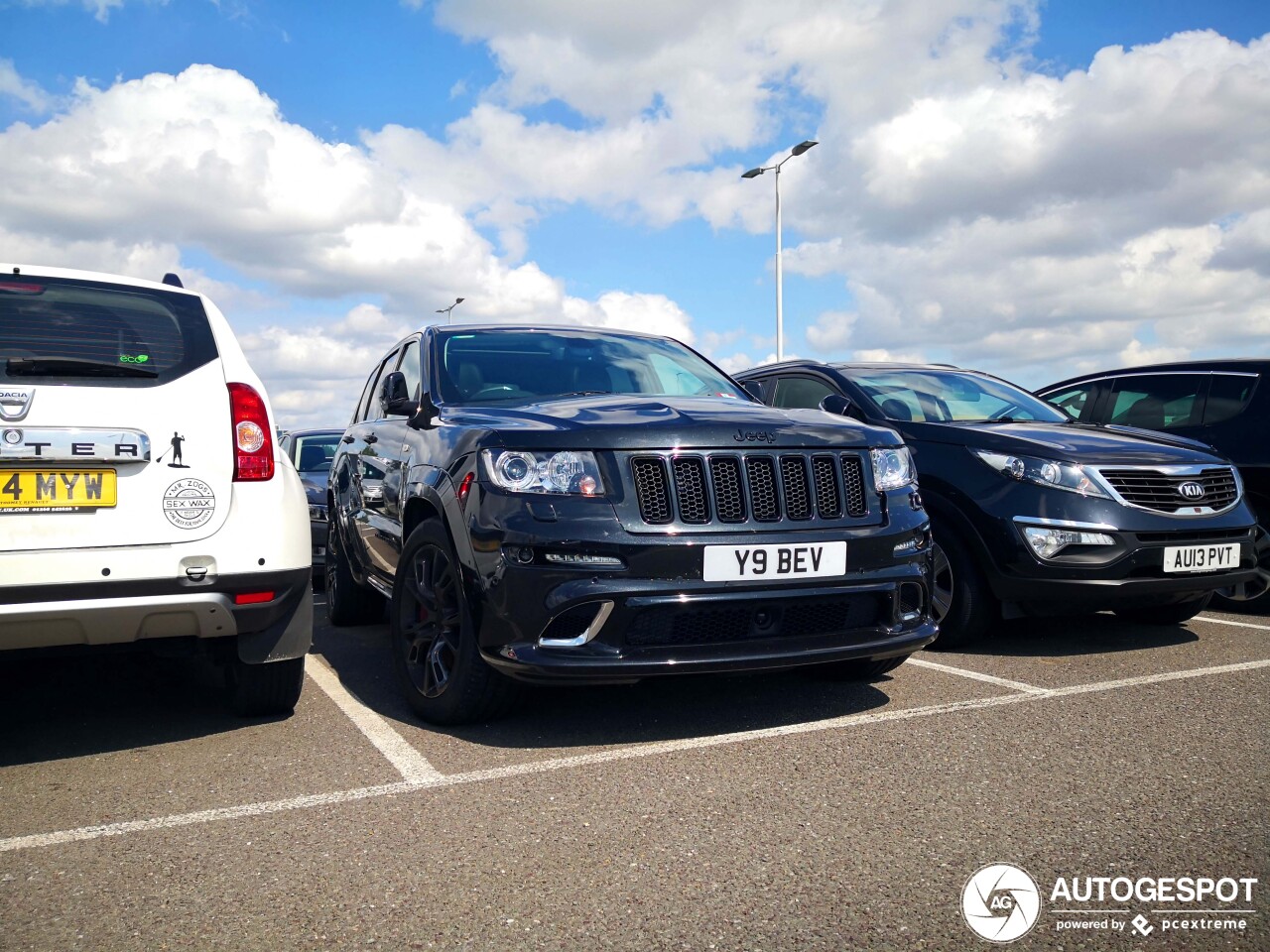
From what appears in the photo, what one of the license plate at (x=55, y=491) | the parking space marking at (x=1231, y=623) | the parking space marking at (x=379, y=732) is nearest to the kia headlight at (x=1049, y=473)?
the parking space marking at (x=1231, y=623)

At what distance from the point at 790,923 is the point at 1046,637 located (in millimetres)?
4009

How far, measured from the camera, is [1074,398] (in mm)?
7980

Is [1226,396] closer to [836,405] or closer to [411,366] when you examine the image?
[836,405]

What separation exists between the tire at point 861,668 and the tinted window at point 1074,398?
397 centimetres

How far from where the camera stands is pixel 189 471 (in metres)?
3.59

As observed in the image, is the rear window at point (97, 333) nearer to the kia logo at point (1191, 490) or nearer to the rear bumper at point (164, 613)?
the rear bumper at point (164, 613)

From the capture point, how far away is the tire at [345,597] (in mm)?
6672

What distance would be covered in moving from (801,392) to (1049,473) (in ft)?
6.49

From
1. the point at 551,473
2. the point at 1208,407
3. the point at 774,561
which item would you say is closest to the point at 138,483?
the point at 551,473

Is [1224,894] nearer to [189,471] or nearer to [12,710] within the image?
[189,471]

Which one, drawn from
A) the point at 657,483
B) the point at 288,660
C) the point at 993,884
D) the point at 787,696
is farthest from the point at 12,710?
the point at 993,884

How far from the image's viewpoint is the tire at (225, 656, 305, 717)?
4.12 m

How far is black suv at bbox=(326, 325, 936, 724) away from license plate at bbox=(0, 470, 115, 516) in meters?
1.17

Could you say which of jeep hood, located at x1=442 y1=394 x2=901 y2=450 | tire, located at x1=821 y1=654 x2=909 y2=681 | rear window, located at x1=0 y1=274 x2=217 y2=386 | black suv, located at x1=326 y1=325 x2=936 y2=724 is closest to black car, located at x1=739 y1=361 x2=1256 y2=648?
tire, located at x1=821 y1=654 x2=909 y2=681
